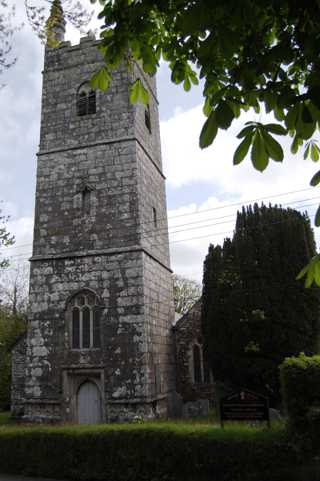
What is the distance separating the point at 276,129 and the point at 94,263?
13.1 metres

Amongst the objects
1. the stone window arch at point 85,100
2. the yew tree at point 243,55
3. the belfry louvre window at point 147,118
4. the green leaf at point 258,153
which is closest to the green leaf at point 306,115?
the yew tree at point 243,55

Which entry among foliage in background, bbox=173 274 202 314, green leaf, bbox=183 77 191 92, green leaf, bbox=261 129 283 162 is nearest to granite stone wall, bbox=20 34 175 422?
green leaf, bbox=183 77 191 92

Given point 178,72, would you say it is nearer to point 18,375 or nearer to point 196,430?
point 196,430

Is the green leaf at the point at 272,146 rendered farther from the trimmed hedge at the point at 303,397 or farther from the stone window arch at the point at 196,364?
the stone window arch at the point at 196,364

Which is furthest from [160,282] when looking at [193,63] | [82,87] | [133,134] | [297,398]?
[193,63]

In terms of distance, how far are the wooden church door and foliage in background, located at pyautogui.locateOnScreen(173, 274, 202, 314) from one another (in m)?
23.3

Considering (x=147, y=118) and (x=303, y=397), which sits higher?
(x=147, y=118)

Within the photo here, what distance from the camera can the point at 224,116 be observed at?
2102 mm

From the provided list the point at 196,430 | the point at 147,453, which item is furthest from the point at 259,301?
the point at 147,453

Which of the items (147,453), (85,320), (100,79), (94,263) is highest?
(94,263)

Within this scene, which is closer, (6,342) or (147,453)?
(147,453)

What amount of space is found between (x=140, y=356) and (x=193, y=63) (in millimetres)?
11496

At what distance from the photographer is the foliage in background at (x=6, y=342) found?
24.6m

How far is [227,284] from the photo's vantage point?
1548 cm
